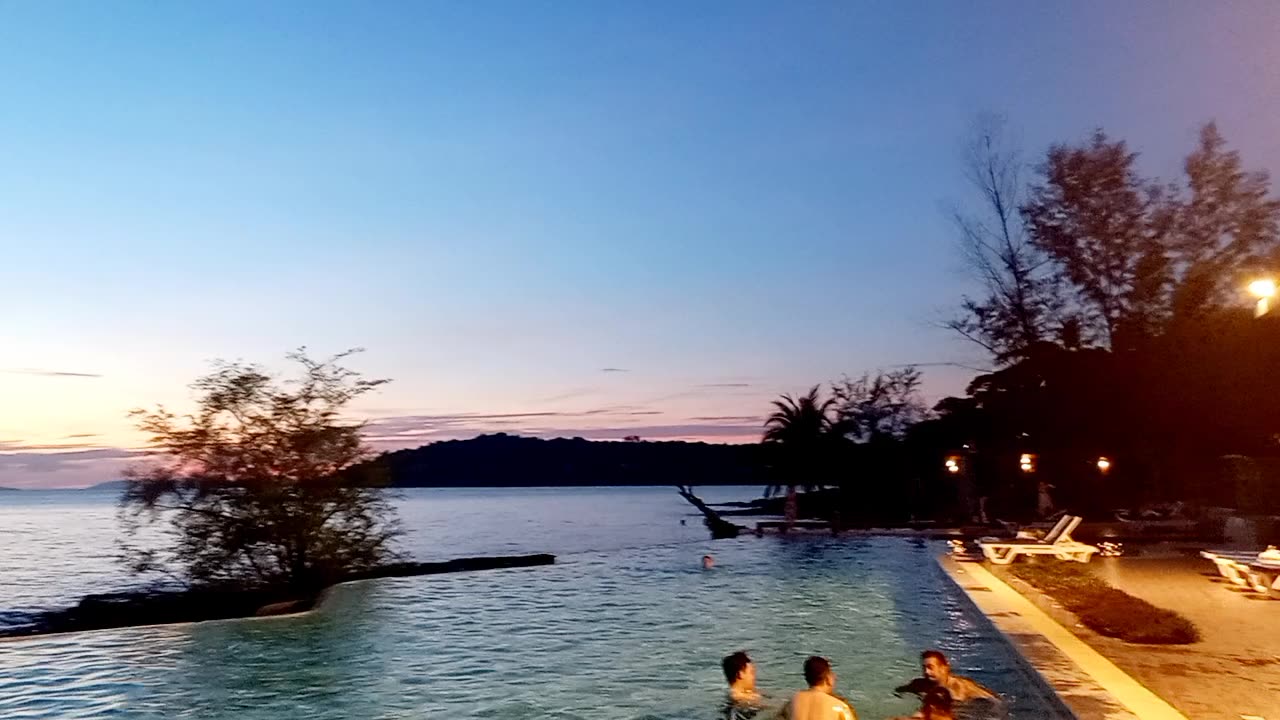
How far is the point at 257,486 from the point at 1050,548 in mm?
15028

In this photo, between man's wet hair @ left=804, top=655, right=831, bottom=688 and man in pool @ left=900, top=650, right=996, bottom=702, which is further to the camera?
man in pool @ left=900, top=650, right=996, bottom=702

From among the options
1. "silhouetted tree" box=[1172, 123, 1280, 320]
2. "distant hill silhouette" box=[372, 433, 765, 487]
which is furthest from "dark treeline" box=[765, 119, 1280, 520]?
"distant hill silhouette" box=[372, 433, 765, 487]

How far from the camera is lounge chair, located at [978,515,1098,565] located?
18.5 metres

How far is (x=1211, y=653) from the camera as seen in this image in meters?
9.32

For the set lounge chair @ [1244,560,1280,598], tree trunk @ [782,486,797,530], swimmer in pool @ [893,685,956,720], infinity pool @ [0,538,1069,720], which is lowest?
infinity pool @ [0,538,1069,720]

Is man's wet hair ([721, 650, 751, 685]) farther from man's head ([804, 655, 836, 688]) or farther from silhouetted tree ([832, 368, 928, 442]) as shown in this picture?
silhouetted tree ([832, 368, 928, 442])

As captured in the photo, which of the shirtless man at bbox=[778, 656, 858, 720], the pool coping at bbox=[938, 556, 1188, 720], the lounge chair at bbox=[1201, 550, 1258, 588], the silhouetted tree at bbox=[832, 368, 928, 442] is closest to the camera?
the shirtless man at bbox=[778, 656, 858, 720]

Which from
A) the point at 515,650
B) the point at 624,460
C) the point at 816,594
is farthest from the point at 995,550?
the point at 624,460

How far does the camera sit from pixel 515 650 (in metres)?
14.6

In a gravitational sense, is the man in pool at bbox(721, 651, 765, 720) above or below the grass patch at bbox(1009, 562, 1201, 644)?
below

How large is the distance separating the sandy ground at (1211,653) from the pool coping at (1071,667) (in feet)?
0.48

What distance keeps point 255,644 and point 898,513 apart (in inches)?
1185

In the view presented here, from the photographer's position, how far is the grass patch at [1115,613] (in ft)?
32.4

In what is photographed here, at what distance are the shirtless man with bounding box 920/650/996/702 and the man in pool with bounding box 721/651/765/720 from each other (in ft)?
5.06
